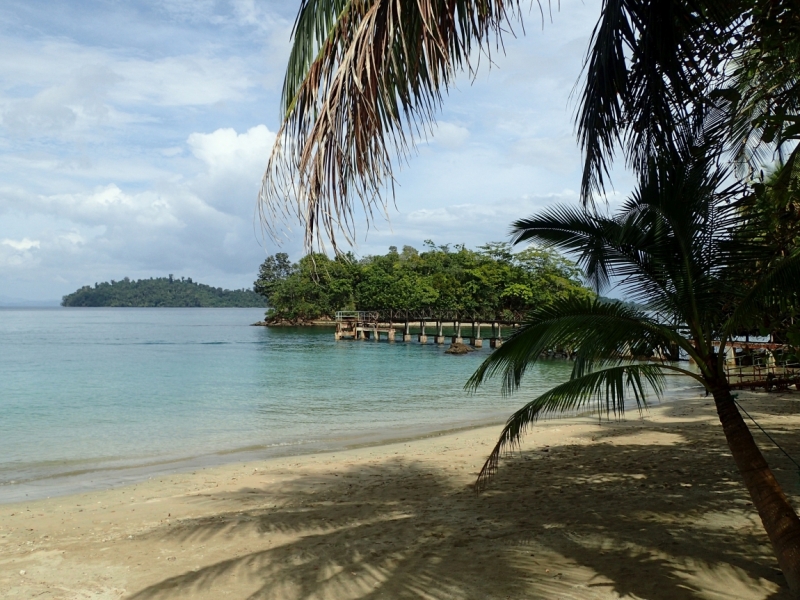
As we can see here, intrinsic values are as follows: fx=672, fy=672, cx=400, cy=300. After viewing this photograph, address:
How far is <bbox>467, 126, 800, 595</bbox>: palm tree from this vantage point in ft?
13.8

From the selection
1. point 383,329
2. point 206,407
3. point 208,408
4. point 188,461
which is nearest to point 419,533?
point 188,461

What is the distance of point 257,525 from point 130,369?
28563 millimetres

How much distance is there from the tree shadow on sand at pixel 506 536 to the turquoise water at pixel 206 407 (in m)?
4.78

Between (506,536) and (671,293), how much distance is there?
2542 millimetres

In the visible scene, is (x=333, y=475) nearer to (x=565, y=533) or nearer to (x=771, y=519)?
(x=565, y=533)

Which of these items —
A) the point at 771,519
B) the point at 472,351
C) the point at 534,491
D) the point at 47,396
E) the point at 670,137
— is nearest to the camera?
the point at 771,519

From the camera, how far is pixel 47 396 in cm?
2230

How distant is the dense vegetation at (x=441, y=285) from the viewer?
48.6m

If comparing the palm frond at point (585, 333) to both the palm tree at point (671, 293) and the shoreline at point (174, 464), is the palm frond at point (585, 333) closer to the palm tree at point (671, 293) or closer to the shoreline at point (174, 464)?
the palm tree at point (671, 293)

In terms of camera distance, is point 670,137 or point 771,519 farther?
point 670,137

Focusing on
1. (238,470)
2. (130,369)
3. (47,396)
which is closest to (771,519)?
(238,470)

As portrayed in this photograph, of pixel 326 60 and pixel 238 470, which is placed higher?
pixel 326 60

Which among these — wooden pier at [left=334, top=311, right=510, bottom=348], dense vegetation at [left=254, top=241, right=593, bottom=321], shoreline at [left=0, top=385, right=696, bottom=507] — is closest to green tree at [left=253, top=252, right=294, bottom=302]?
dense vegetation at [left=254, top=241, right=593, bottom=321]

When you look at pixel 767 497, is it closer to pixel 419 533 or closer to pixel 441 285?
pixel 419 533
